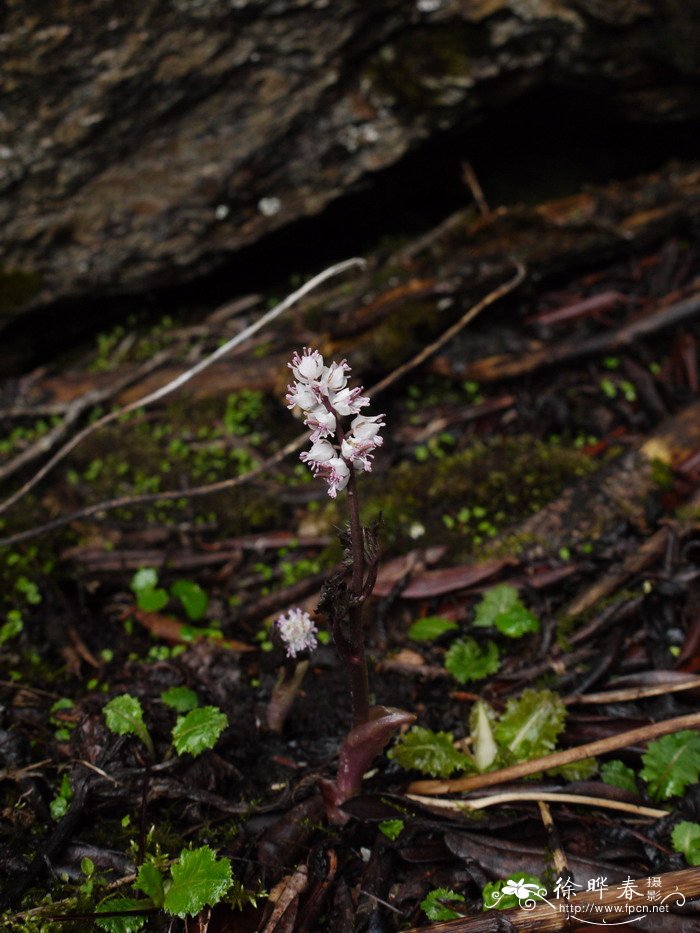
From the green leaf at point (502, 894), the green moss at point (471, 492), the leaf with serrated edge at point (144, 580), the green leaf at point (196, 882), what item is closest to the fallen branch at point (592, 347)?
the green moss at point (471, 492)

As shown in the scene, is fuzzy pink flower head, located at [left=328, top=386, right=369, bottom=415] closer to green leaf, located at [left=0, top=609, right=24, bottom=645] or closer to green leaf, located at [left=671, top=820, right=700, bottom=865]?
green leaf, located at [left=671, top=820, right=700, bottom=865]

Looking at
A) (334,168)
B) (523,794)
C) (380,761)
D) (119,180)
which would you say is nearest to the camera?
(523,794)

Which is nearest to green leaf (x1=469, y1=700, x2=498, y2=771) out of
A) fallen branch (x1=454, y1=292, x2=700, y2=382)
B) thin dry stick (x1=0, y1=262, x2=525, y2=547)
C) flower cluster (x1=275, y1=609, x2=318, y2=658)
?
flower cluster (x1=275, y1=609, x2=318, y2=658)

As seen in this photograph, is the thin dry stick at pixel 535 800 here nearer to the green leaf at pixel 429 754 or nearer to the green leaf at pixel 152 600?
the green leaf at pixel 429 754

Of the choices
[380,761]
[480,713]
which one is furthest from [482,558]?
[380,761]

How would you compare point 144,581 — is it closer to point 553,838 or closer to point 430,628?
point 430,628

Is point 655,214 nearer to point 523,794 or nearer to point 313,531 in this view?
point 313,531
